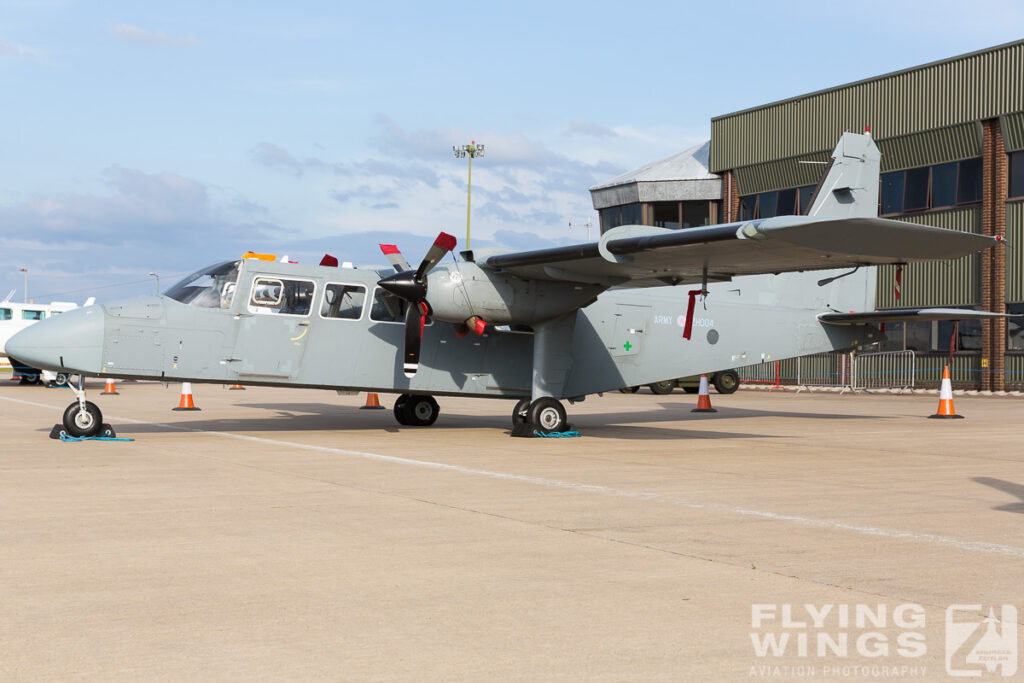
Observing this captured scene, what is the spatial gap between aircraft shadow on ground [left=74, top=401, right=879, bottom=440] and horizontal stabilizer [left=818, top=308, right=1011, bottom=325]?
2.73 meters

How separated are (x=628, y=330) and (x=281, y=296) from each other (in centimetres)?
660

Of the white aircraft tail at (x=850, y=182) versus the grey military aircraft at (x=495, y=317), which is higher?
the white aircraft tail at (x=850, y=182)

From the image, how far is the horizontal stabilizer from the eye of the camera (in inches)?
770

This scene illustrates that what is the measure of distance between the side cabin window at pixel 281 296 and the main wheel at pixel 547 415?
160 inches

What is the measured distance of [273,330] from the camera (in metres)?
15.8

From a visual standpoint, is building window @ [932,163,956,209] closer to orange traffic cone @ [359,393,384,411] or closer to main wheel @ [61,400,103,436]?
orange traffic cone @ [359,393,384,411]

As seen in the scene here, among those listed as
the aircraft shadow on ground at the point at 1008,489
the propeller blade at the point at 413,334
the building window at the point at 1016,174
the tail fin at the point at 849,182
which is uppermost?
the building window at the point at 1016,174

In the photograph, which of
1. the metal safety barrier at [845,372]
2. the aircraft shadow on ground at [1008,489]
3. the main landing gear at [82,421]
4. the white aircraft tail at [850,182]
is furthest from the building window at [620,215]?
the aircraft shadow on ground at [1008,489]

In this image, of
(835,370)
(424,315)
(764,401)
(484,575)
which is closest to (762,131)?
(835,370)

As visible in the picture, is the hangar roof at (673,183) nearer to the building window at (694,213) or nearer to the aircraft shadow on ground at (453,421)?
the building window at (694,213)

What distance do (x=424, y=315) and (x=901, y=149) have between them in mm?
29623

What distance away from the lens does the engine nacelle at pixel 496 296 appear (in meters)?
15.9

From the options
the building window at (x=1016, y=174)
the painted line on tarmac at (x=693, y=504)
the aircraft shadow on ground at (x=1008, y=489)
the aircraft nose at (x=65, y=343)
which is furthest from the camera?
the building window at (x=1016, y=174)

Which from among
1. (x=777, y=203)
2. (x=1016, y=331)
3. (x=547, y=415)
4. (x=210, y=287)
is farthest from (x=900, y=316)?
(x=777, y=203)
